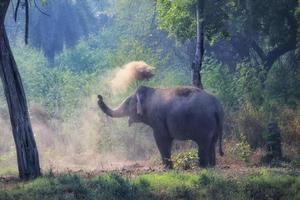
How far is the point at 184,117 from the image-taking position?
1534cm

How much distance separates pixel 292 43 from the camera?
81.3 feet

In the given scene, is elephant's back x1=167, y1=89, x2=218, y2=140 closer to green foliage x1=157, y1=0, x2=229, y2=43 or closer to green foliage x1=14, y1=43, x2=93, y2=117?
green foliage x1=157, y1=0, x2=229, y2=43

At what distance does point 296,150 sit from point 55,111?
11.7 metres

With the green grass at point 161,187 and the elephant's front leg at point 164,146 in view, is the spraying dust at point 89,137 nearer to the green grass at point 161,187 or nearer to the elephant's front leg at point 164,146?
the elephant's front leg at point 164,146

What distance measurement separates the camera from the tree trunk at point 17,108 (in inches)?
502

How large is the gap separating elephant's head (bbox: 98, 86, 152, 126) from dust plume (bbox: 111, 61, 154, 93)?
106 inches

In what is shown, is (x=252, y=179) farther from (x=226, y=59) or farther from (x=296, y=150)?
(x=226, y=59)

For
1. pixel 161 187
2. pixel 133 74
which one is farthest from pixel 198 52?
pixel 161 187

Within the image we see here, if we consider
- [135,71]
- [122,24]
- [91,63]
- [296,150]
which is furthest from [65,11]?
[296,150]

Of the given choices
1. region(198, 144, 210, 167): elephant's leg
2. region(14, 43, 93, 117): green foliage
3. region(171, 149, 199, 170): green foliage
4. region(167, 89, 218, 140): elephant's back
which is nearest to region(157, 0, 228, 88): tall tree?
region(171, 149, 199, 170): green foliage

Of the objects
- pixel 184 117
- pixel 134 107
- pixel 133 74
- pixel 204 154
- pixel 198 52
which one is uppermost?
pixel 198 52

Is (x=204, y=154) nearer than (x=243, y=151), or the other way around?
(x=204, y=154)

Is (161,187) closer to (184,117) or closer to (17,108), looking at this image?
(17,108)

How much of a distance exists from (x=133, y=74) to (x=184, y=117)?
5432 millimetres
